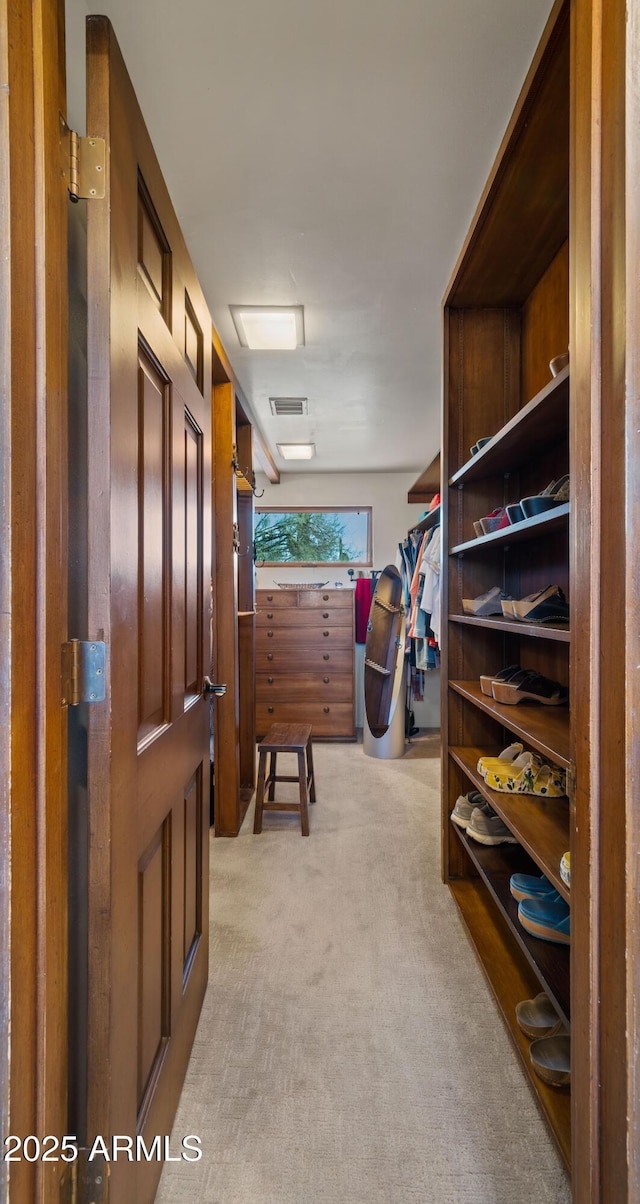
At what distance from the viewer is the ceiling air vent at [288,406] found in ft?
10.5

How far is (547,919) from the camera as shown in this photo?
129 centimetres

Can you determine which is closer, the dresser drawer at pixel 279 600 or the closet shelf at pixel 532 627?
the closet shelf at pixel 532 627

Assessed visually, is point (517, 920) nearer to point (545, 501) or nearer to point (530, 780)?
point (530, 780)

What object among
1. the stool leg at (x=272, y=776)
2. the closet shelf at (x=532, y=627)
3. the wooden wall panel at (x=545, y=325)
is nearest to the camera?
the closet shelf at (x=532, y=627)

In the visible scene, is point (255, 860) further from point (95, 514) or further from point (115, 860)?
point (95, 514)

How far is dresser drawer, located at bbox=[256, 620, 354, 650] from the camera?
426cm

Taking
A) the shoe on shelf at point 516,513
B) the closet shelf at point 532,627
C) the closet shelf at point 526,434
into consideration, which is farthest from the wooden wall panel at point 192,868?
the closet shelf at point 526,434

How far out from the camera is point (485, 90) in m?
1.29

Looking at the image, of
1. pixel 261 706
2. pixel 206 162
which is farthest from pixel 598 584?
pixel 261 706

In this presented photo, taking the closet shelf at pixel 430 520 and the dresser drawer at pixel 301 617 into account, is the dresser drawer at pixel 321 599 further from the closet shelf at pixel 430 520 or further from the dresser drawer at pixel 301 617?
the closet shelf at pixel 430 520

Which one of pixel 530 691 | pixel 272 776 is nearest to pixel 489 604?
pixel 530 691

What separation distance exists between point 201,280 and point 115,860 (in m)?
2.10

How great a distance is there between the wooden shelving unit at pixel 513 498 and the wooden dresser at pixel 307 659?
2117 mm

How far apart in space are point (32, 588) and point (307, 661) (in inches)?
144
